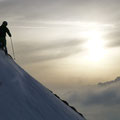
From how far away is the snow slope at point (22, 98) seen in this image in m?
35.2

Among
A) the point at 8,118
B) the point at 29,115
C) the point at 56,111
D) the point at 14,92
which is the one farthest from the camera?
the point at 56,111

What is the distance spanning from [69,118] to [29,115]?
8.09m

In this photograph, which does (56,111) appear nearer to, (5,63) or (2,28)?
(5,63)

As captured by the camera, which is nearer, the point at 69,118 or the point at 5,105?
the point at 5,105

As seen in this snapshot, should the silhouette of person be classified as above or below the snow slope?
above

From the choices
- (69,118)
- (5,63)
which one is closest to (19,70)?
(5,63)

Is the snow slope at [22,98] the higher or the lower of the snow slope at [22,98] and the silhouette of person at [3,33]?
the lower

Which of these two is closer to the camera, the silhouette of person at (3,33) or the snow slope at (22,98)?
the snow slope at (22,98)

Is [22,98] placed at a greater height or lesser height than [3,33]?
lesser

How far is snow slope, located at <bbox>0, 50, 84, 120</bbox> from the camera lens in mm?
35156

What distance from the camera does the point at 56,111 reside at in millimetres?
41000

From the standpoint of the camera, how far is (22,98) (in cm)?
3762

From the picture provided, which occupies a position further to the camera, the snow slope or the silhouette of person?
the silhouette of person

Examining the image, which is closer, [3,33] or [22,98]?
[22,98]
